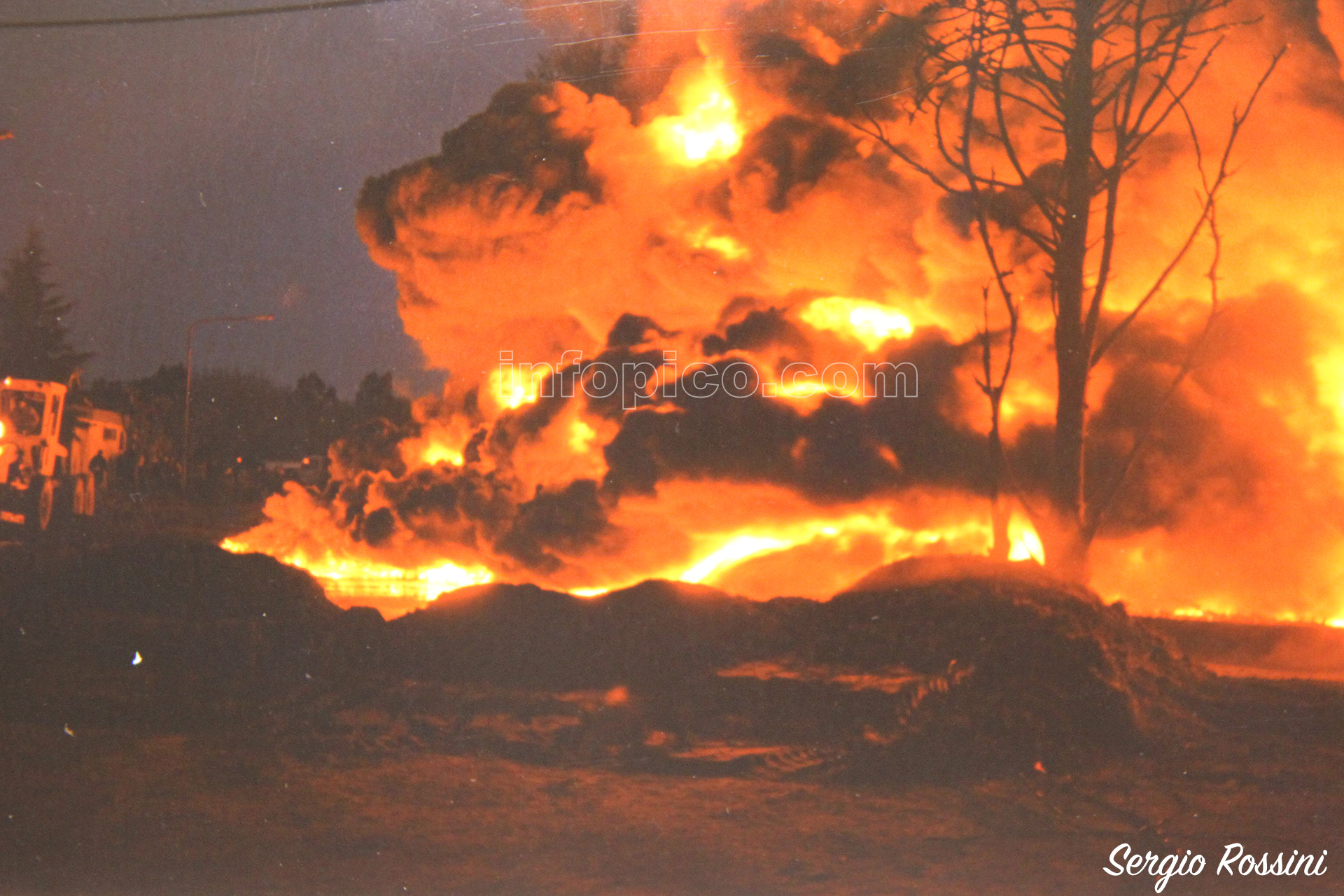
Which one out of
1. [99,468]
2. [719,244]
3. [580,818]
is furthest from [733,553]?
[99,468]

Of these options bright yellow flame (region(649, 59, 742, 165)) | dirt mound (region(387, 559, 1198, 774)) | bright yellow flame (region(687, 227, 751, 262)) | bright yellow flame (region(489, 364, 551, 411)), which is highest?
bright yellow flame (region(649, 59, 742, 165))

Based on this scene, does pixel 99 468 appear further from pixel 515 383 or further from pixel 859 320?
pixel 859 320

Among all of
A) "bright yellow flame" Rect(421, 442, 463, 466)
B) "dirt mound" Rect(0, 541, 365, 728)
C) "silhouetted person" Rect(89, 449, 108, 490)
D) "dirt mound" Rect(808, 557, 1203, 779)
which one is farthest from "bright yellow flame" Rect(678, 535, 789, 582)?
"silhouetted person" Rect(89, 449, 108, 490)

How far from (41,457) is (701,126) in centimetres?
1211

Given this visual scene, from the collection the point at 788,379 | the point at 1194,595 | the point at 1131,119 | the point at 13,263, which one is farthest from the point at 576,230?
the point at 13,263

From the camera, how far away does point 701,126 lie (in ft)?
38.1

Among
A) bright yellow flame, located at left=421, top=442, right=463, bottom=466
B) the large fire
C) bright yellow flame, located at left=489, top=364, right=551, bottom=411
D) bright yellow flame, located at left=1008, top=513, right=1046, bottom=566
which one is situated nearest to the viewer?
bright yellow flame, located at left=1008, top=513, right=1046, bottom=566

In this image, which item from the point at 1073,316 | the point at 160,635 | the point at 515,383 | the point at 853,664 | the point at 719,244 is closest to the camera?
the point at 853,664

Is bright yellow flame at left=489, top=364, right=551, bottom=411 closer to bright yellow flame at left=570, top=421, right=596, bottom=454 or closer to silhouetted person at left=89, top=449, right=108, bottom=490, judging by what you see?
bright yellow flame at left=570, top=421, right=596, bottom=454

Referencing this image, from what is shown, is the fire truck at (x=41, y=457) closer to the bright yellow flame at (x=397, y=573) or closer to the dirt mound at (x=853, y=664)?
A: the bright yellow flame at (x=397, y=573)

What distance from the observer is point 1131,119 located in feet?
35.1

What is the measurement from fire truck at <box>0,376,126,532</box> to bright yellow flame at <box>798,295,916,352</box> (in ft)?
38.2

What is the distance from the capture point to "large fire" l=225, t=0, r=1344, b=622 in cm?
1056

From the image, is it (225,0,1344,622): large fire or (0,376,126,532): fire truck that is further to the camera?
(0,376,126,532): fire truck
